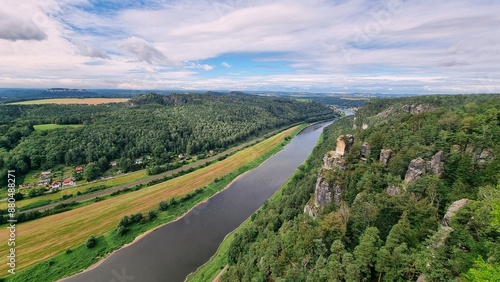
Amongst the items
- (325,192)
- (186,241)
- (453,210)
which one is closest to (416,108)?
(325,192)

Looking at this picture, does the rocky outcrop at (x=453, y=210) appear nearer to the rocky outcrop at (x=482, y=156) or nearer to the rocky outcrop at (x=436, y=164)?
the rocky outcrop at (x=436, y=164)

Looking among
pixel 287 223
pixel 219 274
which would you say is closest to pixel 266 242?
pixel 287 223

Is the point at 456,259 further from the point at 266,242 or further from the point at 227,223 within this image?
the point at 227,223

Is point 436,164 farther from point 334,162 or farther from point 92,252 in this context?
point 92,252

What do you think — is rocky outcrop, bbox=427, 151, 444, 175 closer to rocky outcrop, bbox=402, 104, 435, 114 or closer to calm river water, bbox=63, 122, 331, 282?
calm river water, bbox=63, 122, 331, 282

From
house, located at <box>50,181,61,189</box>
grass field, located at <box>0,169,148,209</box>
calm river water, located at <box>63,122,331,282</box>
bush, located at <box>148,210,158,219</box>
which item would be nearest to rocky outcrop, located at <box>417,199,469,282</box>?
calm river water, located at <box>63,122,331,282</box>

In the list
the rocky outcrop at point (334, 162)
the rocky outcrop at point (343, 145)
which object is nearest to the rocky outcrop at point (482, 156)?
the rocky outcrop at point (334, 162)
